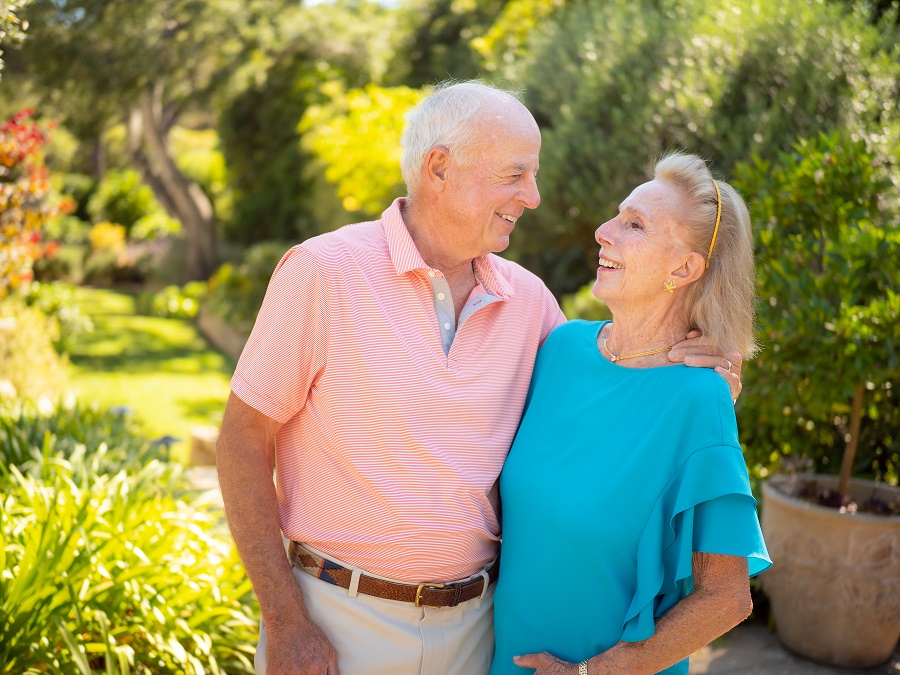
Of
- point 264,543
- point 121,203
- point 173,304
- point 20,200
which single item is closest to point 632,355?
point 264,543

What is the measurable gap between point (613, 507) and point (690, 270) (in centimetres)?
62

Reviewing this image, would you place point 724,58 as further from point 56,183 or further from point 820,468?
point 56,183

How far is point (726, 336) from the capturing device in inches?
81.4

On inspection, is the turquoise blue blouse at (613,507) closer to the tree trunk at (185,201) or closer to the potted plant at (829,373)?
the potted plant at (829,373)

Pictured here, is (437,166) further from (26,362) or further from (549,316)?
(26,362)

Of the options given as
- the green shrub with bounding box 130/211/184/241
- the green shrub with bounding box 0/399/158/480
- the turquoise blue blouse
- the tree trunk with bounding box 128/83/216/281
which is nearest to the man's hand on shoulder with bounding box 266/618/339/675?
the turquoise blue blouse

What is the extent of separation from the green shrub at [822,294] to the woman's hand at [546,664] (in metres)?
2.16

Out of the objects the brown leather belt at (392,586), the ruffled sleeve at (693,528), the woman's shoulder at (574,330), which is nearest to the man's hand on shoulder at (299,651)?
the brown leather belt at (392,586)

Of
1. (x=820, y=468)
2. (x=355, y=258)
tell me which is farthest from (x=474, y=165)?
(x=820, y=468)

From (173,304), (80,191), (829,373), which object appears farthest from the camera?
(80,191)

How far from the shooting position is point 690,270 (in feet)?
6.81

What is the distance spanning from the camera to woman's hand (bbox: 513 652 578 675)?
1.94 m

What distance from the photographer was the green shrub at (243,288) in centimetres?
1368

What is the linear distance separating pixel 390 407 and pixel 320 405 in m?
0.18
